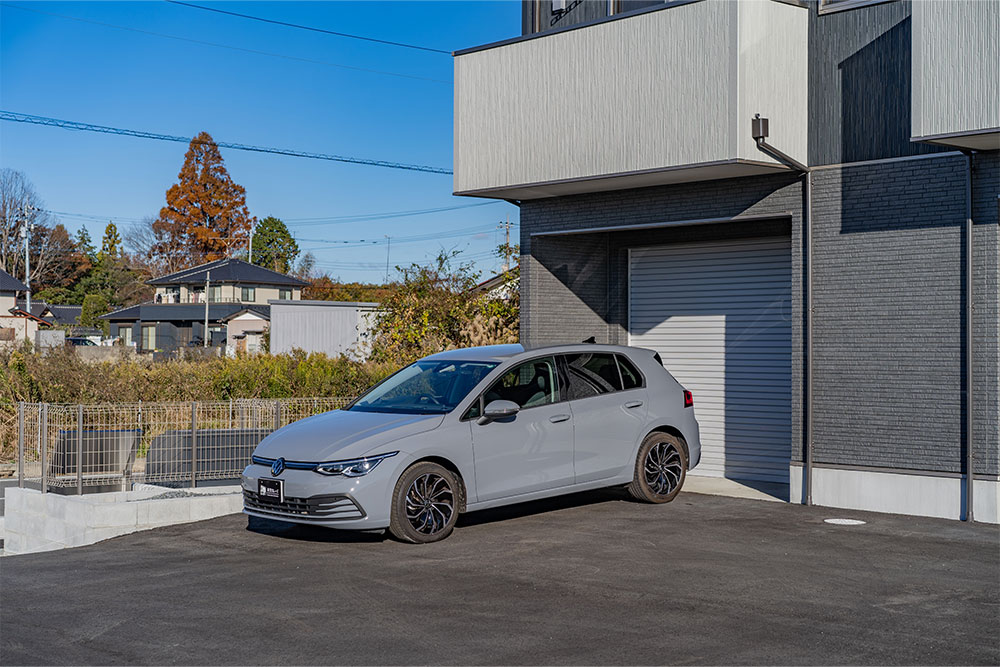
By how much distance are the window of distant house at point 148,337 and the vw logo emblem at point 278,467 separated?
61147mm

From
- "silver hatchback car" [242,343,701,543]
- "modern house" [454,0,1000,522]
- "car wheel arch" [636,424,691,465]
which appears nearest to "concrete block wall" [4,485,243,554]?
"silver hatchback car" [242,343,701,543]

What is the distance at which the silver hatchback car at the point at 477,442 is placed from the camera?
9430mm

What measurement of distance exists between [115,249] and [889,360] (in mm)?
98415

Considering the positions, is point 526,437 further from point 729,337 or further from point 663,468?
point 729,337

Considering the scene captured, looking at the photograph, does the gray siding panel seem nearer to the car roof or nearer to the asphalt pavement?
the car roof

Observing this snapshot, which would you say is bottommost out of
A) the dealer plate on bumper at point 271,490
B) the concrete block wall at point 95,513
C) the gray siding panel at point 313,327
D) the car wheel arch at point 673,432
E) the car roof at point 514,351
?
the concrete block wall at point 95,513

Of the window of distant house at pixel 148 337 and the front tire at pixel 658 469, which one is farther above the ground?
the window of distant house at pixel 148 337

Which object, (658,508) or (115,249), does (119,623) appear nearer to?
(658,508)

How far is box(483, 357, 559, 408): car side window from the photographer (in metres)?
10.5

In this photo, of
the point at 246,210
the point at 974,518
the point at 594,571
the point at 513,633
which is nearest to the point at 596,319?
the point at 974,518

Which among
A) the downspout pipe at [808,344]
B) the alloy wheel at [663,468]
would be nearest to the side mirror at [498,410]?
→ the alloy wheel at [663,468]

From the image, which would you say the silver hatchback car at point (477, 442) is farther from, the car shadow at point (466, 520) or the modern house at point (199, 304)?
the modern house at point (199, 304)

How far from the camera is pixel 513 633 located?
6.60 metres

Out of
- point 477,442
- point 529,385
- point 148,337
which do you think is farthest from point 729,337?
point 148,337
